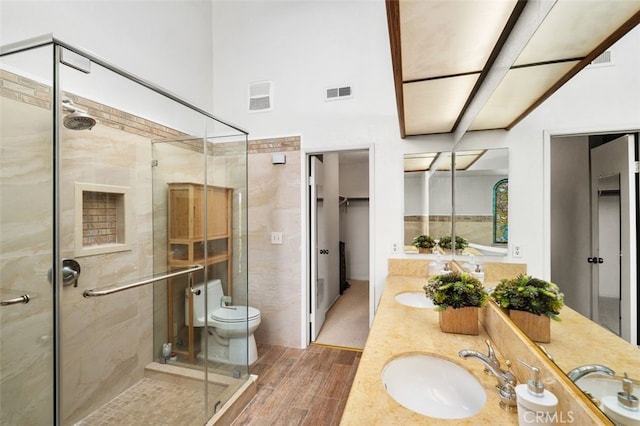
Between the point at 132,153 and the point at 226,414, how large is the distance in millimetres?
1827

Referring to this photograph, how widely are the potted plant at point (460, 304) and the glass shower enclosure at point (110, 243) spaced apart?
1552 mm

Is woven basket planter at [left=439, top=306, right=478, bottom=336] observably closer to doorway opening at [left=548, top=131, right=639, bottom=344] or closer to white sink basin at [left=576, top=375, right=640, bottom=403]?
doorway opening at [left=548, top=131, right=639, bottom=344]

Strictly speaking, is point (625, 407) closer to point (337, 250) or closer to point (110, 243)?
point (110, 243)

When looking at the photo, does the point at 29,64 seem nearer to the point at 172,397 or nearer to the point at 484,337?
the point at 172,397

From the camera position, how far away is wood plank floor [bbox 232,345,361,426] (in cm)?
194

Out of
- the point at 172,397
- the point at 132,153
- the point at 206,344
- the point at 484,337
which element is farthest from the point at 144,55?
the point at 484,337

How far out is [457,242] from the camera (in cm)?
214

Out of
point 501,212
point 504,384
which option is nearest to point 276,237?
point 501,212

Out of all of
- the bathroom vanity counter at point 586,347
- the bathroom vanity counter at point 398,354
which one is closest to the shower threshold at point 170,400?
the bathroom vanity counter at point 398,354

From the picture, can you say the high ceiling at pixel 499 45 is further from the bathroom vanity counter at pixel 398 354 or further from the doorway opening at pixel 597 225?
the bathroom vanity counter at pixel 398 354

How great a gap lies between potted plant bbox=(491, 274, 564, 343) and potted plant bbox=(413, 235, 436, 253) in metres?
1.44

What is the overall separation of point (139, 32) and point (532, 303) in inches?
122

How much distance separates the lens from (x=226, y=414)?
1.87m

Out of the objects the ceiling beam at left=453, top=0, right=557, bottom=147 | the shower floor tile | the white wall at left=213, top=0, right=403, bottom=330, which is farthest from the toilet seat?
the ceiling beam at left=453, top=0, right=557, bottom=147
